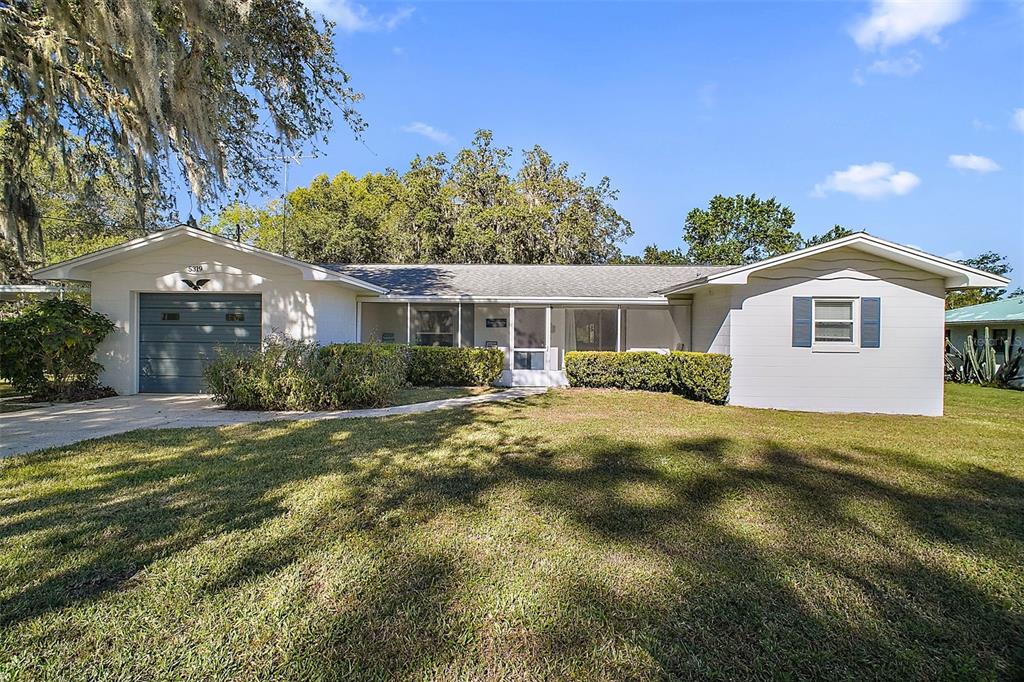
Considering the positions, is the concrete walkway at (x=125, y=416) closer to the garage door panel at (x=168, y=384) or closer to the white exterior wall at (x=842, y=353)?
the garage door panel at (x=168, y=384)

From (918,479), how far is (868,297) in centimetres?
606

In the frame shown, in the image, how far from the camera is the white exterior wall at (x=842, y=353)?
972cm

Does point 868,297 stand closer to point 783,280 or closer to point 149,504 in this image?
point 783,280

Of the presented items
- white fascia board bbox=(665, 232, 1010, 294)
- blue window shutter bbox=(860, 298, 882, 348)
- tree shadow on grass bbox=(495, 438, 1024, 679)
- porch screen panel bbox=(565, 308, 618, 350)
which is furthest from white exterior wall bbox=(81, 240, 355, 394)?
blue window shutter bbox=(860, 298, 882, 348)

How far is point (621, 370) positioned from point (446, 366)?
4.47 m

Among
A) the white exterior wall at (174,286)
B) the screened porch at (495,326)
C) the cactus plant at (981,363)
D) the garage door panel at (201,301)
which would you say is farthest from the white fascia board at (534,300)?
the cactus plant at (981,363)

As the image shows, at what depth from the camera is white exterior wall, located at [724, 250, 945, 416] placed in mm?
9719

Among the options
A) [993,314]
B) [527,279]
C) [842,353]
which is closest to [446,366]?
[527,279]

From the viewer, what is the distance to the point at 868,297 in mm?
9758

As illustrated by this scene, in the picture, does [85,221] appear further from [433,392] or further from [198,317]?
[433,392]

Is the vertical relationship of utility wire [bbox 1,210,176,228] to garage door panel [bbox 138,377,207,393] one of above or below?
above

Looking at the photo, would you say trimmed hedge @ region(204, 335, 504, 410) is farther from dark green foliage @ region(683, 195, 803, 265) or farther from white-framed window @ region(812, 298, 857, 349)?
dark green foliage @ region(683, 195, 803, 265)

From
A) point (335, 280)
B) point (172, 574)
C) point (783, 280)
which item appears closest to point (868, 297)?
point (783, 280)

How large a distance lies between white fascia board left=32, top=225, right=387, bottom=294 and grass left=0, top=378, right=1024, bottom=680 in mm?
5102
